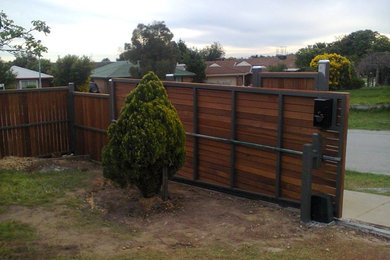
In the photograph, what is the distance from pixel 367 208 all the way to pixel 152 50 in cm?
3534

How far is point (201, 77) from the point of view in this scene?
155ft

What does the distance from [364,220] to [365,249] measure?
4.06 feet

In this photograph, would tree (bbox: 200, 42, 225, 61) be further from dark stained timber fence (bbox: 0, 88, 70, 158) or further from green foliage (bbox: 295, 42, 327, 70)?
dark stained timber fence (bbox: 0, 88, 70, 158)

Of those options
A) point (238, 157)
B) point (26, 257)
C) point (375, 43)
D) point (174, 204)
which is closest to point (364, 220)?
point (238, 157)

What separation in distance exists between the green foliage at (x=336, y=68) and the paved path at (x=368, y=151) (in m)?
14.6

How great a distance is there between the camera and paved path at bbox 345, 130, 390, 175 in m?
11.0

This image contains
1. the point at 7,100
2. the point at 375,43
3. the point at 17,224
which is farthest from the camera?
the point at 375,43

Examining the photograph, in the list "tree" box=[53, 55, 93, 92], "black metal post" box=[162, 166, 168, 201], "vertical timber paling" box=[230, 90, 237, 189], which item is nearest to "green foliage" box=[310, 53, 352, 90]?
"tree" box=[53, 55, 93, 92]

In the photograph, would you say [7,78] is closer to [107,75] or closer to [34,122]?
[107,75]

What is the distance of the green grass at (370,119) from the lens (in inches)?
727

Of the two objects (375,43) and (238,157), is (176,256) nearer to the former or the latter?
(238,157)

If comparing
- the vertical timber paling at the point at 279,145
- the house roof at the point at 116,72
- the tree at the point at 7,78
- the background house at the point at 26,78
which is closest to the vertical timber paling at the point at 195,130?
the vertical timber paling at the point at 279,145

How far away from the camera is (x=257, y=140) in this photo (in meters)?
7.22

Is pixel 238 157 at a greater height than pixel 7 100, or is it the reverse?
pixel 7 100
